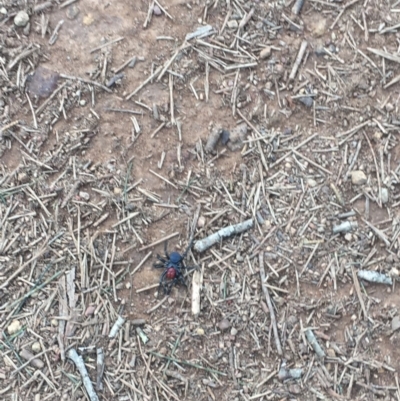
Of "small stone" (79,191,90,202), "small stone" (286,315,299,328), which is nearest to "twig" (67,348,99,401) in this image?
"small stone" (79,191,90,202)

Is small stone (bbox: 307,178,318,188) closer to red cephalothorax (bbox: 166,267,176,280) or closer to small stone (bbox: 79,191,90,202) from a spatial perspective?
red cephalothorax (bbox: 166,267,176,280)

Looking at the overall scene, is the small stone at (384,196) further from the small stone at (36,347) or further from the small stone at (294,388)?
the small stone at (36,347)


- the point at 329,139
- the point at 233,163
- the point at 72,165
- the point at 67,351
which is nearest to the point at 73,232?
the point at 72,165

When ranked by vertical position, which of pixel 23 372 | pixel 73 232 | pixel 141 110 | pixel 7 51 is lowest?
pixel 23 372

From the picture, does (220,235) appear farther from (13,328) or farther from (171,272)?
(13,328)

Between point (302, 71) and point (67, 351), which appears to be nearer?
point (67, 351)

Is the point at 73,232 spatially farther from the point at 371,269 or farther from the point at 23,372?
the point at 371,269

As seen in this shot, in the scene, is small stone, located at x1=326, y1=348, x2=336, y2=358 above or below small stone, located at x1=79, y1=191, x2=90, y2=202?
below
